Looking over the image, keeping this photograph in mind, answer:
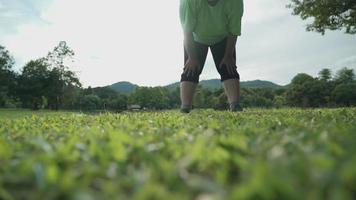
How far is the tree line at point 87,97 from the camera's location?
78.9m

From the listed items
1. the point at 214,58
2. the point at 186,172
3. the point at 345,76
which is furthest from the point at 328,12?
the point at 345,76

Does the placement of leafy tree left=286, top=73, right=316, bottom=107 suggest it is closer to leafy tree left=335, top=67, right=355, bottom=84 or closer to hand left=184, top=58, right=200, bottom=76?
leafy tree left=335, top=67, right=355, bottom=84

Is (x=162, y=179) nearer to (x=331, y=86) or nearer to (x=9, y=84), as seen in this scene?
(x=9, y=84)

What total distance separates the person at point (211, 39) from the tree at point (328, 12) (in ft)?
56.8

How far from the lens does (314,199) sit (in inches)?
36.4

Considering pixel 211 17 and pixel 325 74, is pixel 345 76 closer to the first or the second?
pixel 325 74

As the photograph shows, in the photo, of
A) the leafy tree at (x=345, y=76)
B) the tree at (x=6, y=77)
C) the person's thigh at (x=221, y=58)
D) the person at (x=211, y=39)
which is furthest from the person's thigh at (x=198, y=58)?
the leafy tree at (x=345, y=76)

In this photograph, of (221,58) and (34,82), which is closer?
(221,58)

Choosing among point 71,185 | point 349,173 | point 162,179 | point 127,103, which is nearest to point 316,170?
point 349,173

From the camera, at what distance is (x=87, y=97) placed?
10969 cm

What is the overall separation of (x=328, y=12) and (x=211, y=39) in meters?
17.9

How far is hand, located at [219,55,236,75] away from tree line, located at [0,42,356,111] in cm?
5821

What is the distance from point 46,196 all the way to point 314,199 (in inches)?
30.0

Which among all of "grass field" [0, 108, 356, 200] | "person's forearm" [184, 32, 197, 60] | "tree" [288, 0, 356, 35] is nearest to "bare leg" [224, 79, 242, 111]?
"person's forearm" [184, 32, 197, 60]
